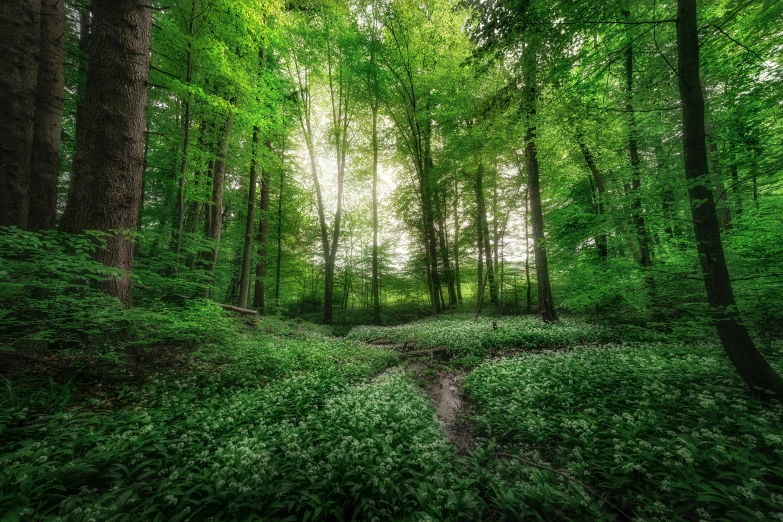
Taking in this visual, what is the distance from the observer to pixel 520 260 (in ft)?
63.5

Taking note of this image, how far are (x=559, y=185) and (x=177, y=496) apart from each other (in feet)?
62.9

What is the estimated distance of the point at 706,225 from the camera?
14.6 feet

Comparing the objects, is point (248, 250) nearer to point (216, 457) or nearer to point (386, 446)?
point (216, 457)

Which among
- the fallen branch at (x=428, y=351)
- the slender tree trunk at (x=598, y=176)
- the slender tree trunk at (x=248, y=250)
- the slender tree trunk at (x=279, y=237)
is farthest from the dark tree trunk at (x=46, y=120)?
the slender tree trunk at (x=598, y=176)

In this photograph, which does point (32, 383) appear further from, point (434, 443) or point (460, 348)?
point (460, 348)

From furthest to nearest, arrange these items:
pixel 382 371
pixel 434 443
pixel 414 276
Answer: pixel 414 276, pixel 382 371, pixel 434 443

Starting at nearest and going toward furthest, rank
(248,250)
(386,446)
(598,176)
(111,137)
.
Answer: (386,446), (111,137), (248,250), (598,176)

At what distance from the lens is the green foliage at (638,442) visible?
2.87 meters

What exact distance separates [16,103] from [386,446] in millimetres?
11047

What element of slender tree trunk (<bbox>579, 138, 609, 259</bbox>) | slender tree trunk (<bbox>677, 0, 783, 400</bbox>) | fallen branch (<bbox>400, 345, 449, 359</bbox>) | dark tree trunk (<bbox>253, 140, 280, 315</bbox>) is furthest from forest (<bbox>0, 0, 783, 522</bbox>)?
dark tree trunk (<bbox>253, 140, 280, 315</bbox>)

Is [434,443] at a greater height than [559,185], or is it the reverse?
[559,185]

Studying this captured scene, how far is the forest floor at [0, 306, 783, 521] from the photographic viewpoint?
2.80m

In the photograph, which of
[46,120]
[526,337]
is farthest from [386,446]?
[46,120]

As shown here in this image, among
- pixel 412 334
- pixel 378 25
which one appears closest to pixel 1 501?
pixel 412 334
